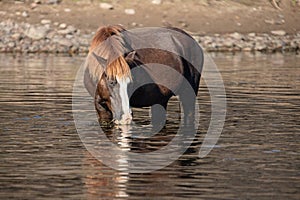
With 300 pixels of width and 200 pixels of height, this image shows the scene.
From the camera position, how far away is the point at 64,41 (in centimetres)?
3403

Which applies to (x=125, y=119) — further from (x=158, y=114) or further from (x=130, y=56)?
(x=158, y=114)

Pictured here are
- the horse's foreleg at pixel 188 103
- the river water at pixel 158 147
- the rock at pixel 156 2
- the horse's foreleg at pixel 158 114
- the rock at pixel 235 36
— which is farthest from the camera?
the rock at pixel 156 2

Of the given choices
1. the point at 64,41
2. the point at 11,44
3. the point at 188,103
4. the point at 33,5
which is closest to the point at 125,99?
the point at 188,103

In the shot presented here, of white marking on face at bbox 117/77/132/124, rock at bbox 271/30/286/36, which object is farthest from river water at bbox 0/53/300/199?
rock at bbox 271/30/286/36

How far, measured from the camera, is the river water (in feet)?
27.8

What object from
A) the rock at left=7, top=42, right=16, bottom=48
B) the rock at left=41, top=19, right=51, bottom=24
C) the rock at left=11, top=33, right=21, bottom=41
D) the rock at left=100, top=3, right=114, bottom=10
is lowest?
the rock at left=7, top=42, right=16, bottom=48

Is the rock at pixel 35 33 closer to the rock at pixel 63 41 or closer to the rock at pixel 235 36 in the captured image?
the rock at pixel 63 41

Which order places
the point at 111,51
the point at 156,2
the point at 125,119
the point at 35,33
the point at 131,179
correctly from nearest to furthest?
the point at 131,179 → the point at 125,119 → the point at 111,51 → the point at 35,33 → the point at 156,2

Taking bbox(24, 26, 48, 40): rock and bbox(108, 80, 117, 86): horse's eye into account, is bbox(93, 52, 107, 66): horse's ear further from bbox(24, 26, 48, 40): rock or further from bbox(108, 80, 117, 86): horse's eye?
bbox(24, 26, 48, 40): rock

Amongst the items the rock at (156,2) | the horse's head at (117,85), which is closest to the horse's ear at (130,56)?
the horse's head at (117,85)

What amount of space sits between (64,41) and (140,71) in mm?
21413

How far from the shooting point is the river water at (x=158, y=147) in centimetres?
848

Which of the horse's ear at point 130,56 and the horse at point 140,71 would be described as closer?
the horse at point 140,71

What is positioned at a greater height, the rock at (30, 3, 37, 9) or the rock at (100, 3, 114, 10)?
the rock at (100, 3, 114, 10)
